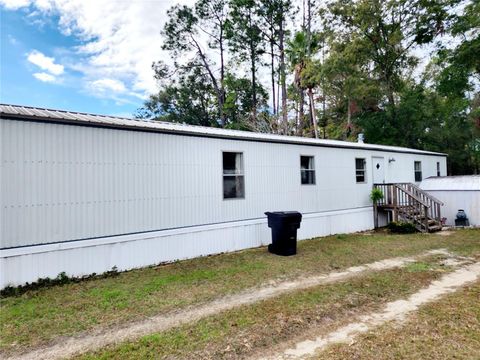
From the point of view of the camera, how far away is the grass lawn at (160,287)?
3814mm

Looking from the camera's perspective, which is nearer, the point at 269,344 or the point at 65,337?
the point at 269,344

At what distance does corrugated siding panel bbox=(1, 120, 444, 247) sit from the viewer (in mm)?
5121

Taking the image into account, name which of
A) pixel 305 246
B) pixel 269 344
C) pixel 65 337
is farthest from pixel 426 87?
pixel 65 337

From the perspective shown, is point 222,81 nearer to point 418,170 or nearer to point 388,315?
point 418,170

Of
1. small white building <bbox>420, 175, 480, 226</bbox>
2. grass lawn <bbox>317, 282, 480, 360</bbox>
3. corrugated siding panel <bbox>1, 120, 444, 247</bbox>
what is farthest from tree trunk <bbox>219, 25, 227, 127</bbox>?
grass lawn <bbox>317, 282, 480, 360</bbox>

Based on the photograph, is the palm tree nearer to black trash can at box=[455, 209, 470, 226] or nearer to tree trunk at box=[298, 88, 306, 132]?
tree trunk at box=[298, 88, 306, 132]

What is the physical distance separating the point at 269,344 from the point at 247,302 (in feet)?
4.06

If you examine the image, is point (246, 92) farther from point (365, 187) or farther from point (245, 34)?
point (365, 187)

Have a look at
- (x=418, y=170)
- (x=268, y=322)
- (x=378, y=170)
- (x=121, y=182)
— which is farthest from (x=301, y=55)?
(x=268, y=322)

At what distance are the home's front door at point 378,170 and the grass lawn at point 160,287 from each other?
3.96 m

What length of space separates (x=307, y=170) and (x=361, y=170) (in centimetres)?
306

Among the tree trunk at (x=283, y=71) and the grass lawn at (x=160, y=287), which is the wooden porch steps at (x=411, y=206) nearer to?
the grass lawn at (x=160, y=287)

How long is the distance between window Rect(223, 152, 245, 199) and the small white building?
9426 millimetres

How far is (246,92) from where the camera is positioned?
24953mm
